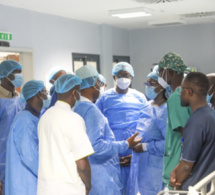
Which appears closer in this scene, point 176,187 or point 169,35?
point 176,187

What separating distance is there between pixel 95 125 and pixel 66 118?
486 mm

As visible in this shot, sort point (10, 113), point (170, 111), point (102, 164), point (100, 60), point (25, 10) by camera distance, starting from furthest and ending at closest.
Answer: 1. point (100, 60)
2. point (25, 10)
3. point (10, 113)
4. point (102, 164)
5. point (170, 111)

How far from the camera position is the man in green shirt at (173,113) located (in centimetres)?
226

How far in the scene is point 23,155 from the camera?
2.45 m

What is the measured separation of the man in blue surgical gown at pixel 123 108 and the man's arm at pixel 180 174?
1179mm

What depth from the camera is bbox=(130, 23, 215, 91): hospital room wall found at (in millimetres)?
7836

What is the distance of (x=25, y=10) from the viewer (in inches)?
213

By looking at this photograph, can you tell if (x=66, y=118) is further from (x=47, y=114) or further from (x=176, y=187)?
(x=176, y=187)

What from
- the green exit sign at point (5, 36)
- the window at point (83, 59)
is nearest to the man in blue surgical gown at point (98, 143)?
the green exit sign at point (5, 36)

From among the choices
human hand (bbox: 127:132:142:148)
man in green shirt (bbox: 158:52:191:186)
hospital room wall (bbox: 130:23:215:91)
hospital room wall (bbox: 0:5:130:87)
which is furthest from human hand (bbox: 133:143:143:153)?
hospital room wall (bbox: 130:23:215:91)

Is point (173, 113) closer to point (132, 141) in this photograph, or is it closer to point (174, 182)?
point (174, 182)

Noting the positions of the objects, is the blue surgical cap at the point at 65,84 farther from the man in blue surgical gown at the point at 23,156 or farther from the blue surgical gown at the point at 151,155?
the blue surgical gown at the point at 151,155

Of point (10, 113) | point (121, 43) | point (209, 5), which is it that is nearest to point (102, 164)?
point (10, 113)

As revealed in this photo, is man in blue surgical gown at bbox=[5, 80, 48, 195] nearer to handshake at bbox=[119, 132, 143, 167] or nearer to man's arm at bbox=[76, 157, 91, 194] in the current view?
man's arm at bbox=[76, 157, 91, 194]
